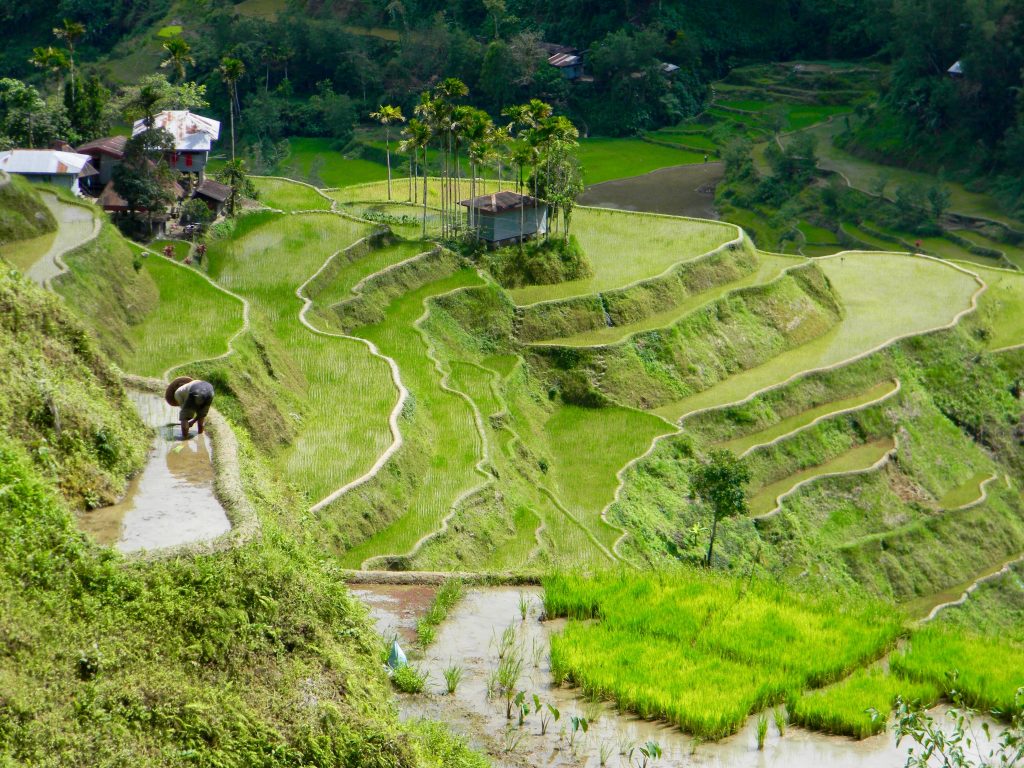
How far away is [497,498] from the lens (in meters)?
33.6

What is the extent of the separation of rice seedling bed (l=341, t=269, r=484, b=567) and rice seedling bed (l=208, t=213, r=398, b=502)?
150cm

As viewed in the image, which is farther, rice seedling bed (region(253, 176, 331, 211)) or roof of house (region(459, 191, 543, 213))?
rice seedling bed (region(253, 176, 331, 211))

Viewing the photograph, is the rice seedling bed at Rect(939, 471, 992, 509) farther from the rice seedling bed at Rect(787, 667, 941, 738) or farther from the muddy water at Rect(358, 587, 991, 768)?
the muddy water at Rect(358, 587, 991, 768)

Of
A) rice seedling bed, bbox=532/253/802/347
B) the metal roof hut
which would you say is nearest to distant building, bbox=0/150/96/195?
the metal roof hut

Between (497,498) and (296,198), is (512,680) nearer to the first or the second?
(497,498)

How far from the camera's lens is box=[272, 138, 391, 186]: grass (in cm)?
8094

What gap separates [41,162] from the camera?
1807 inches

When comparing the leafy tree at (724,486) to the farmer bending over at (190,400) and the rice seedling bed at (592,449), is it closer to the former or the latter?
the rice seedling bed at (592,449)

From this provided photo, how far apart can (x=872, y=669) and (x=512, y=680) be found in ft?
15.6

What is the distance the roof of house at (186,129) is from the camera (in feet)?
166

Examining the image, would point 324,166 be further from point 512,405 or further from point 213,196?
point 512,405

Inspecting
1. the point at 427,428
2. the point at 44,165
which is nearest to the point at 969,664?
the point at 427,428

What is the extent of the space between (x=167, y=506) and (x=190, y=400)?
234cm

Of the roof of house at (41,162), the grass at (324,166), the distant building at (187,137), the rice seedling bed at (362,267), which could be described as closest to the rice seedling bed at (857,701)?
the rice seedling bed at (362,267)
